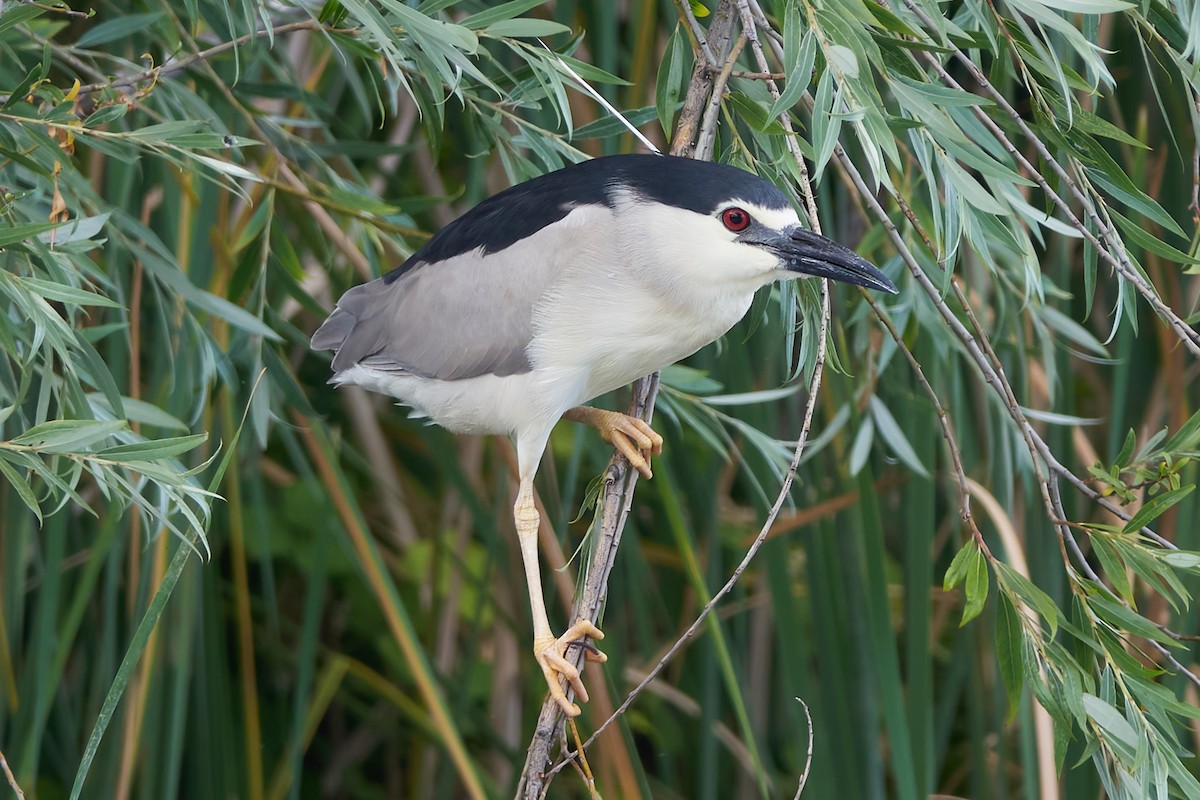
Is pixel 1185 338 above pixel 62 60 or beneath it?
beneath

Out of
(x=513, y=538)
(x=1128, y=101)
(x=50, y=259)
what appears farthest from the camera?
(x=513, y=538)

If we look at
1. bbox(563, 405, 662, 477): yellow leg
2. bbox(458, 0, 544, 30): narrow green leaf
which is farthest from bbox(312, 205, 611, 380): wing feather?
bbox(458, 0, 544, 30): narrow green leaf

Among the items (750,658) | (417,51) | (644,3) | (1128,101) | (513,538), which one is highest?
(417,51)

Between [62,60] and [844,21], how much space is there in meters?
1.23

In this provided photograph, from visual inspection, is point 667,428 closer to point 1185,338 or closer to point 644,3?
point 644,3

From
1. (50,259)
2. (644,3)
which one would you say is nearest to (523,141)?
(644,3)

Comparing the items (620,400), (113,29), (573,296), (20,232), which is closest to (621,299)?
(573,296)

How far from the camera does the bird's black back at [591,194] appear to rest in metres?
1.25

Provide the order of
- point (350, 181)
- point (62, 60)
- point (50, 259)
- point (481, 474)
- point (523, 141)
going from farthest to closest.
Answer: point (481, 474) → point (350, 181) → point (62, 60) → point (523, 141) → point (50, 259)

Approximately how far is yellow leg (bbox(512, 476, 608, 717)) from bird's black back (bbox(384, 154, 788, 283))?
0.97 ft

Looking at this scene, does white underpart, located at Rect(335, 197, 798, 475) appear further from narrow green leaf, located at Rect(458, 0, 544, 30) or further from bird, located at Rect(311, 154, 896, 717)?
narrow green leaf, located at Rect(458, 0, 544, 30)

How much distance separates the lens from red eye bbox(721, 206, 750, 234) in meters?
1.27

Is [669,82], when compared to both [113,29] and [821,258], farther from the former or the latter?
[113,29]

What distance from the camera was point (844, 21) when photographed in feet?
3.07
